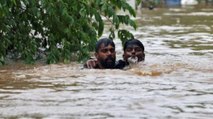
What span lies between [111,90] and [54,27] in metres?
4.13

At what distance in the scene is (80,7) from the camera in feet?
37.1

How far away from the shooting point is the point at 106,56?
10109 mm

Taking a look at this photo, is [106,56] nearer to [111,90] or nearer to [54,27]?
[54,27]

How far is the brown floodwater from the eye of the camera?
20.3 feet

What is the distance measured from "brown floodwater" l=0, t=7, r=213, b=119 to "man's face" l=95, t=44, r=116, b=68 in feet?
1.04

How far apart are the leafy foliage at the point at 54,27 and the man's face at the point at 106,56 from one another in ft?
3.76

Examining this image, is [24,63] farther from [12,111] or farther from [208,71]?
[12,111]

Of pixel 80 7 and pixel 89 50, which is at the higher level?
pixel 80 7

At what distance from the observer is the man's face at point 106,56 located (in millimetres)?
10109

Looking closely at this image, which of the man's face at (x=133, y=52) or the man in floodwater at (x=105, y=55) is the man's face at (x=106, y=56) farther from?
the man's face at (x=133, y=52)

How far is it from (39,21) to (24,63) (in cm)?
101

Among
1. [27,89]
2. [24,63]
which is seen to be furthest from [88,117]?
[24,63]

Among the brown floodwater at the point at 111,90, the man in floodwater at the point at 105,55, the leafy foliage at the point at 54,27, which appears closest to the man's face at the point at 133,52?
the brown floodwater at the point at 111,90

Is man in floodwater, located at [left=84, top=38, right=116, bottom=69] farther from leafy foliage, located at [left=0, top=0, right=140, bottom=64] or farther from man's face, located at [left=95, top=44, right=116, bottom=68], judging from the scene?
leafy foliage, located at [left=0, top=0, right=140, bottom=64]
